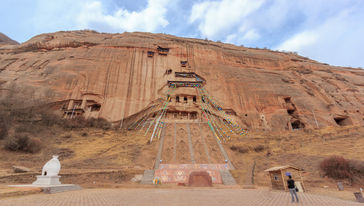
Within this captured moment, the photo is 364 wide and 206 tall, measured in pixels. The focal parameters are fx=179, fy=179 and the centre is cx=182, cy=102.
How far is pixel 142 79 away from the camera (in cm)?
2675

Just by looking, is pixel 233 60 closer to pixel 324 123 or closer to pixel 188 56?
pixel 188 56

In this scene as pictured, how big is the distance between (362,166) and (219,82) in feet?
64.8

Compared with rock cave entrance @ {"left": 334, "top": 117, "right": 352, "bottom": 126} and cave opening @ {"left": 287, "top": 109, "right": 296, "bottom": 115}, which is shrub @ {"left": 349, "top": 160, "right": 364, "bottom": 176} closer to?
cave opening @ {"left": 287, "top": 109, "right": 296, "bottom": 115}

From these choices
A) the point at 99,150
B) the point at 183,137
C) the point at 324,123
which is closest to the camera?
the point at 99,150

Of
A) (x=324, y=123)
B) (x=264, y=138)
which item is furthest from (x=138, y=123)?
(x=324, y=123)

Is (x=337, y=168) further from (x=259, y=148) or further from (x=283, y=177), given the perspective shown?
(x=259, y=148)

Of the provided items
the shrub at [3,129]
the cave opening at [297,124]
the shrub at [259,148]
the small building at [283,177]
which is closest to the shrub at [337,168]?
the small building at [283,177]

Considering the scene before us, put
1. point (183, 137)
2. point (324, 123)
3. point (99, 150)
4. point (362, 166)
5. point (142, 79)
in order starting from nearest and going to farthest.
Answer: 1. point (362, 166)
2. point (99, 150)
3. point (183, 137)
4. point (324, 123)
5. point (142, 79)

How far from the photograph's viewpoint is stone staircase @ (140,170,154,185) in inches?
466

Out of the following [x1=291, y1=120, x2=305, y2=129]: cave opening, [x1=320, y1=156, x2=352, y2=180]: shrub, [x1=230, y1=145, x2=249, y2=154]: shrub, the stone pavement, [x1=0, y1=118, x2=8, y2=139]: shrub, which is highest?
[x1=291, y1=120, x2=305, y2=129]: cave opening

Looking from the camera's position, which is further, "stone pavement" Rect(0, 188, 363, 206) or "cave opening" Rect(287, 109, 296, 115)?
"cave opening" Rect(287, 109, 296, 115)

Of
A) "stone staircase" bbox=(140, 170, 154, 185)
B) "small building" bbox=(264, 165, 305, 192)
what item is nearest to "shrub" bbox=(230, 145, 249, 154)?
"small building" bbox=(264, 165, 305, 192)

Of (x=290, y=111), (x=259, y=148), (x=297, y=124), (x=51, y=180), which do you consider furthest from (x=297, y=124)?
(x=51, y=180)

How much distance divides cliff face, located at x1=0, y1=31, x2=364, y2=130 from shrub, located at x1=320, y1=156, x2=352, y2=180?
43.3ft
